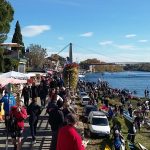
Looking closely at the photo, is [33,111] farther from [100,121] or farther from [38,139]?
[100,121]

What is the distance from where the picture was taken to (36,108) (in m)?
15.7

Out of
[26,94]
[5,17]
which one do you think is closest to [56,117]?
[26,94]

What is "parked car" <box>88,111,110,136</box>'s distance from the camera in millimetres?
24897

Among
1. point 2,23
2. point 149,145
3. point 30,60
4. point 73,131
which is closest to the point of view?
point 73,131

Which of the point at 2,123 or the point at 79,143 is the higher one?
the point at 79,143

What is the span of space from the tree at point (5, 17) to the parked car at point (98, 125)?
1423 cm

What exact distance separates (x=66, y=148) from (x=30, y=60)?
10717cm

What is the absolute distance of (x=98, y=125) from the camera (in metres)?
26.3

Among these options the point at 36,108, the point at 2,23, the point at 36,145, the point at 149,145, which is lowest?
the point at 149,145

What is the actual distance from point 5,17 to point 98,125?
53.4 ft

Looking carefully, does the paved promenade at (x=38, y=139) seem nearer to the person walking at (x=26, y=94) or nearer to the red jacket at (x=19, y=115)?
the red jacket at (x=19, y=115)

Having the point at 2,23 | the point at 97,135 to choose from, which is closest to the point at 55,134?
the point at 97,135

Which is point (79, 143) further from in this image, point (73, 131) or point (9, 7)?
point (9, 7)

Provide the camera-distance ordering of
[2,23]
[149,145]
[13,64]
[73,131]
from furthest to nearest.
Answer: [13,64] < [2,23] < [149,145] < [73,131]
